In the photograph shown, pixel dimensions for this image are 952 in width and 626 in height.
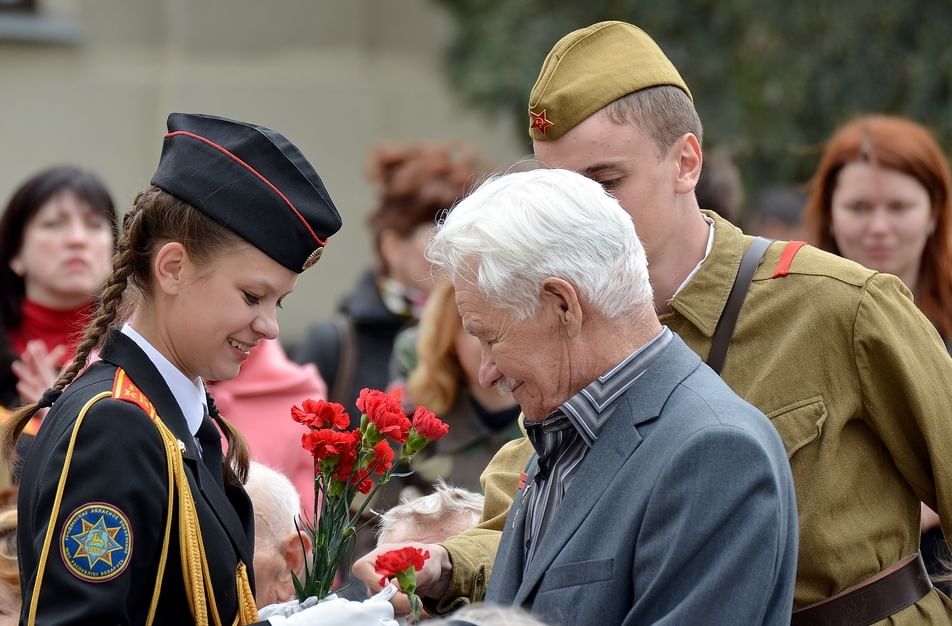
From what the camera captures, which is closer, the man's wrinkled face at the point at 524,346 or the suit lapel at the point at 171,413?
the man's wrinkled face at the point at 524,346

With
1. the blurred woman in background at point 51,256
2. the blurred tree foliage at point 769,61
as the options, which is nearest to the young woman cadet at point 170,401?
the blurred woman in background at point 51,256

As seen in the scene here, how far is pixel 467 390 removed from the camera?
209 inches

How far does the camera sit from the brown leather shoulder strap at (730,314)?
2.98 m

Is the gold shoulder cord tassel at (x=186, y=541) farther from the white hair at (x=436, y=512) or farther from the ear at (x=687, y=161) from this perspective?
the ear at (x=687, y=161)

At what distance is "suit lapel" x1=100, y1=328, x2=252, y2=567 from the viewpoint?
271 cm

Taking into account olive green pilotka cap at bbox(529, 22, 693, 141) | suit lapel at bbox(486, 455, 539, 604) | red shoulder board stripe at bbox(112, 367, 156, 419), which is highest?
olive green pilotka cap at bbox(529, 22, 693, 141)

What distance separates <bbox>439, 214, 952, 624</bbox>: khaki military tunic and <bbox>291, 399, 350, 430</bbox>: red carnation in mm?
458

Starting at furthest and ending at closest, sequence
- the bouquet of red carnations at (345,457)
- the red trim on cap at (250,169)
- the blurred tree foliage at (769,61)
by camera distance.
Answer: the blurred tree foliage at (769,61) < the red trim on cap at (250,169) < the bouquet of red carnations at (345,457)

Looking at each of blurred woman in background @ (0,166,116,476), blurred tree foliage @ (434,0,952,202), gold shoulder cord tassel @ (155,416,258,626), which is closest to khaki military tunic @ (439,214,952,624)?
gold shoulder cord tassel @ (155,416,258,626)

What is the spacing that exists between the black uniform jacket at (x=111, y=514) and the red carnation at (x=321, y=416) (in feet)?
0.73

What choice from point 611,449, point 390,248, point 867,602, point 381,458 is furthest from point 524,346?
point 390,248

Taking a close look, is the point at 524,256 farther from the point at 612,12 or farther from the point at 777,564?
the point at 612,12

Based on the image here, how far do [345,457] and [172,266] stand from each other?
50 cm

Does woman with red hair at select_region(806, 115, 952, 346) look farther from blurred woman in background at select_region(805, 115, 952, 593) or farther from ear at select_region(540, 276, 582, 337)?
ear at select_region(540, 276, 582, 337)
